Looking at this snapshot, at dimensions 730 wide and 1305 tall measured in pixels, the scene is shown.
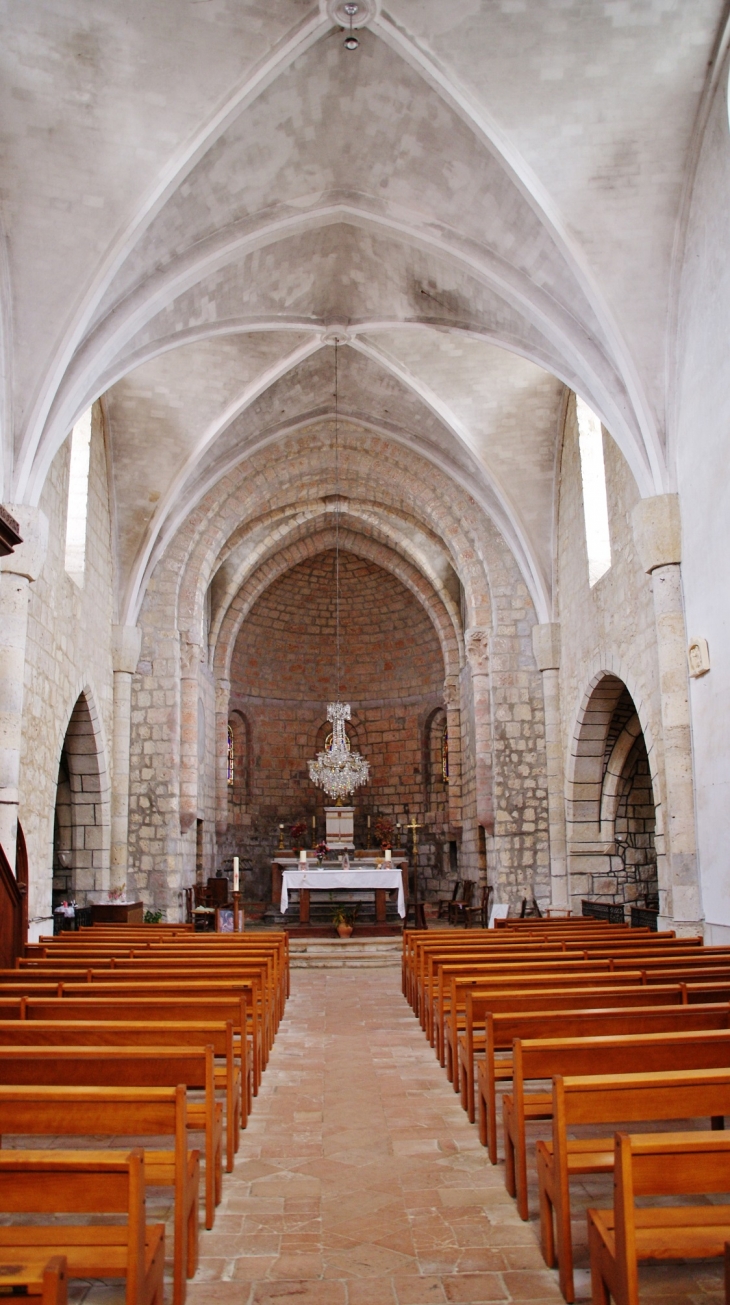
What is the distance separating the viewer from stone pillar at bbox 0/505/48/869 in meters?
9.15

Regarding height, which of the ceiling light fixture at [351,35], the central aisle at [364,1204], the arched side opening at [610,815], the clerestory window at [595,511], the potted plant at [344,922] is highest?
the ceiling light fixture at [351,35]

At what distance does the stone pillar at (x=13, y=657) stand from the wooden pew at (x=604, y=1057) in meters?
6.56

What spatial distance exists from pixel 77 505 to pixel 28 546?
329cm

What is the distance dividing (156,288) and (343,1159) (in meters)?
8.90

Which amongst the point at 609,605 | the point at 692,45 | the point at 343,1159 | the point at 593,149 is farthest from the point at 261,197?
the point at 343,1159

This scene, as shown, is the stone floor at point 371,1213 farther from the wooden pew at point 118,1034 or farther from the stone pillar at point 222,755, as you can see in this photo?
the stone pillar at point 222,755

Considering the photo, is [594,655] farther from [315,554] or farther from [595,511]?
[315,554]

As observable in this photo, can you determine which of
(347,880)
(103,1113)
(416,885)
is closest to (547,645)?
(347,880)

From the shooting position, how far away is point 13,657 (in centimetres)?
929

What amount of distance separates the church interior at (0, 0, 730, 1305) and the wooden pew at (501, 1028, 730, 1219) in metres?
0.02

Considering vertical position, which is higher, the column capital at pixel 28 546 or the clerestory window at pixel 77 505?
the clerestory window at pixel 77 505

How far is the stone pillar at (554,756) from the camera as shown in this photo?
1411 centimetres

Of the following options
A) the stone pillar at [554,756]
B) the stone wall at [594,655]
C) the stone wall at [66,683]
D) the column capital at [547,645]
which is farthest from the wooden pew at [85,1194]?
the column capital at [547,645]

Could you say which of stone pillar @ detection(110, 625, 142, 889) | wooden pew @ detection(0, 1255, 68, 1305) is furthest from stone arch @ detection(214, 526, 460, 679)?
wooden pew @ detection(0, 1255, 68, 1305)
